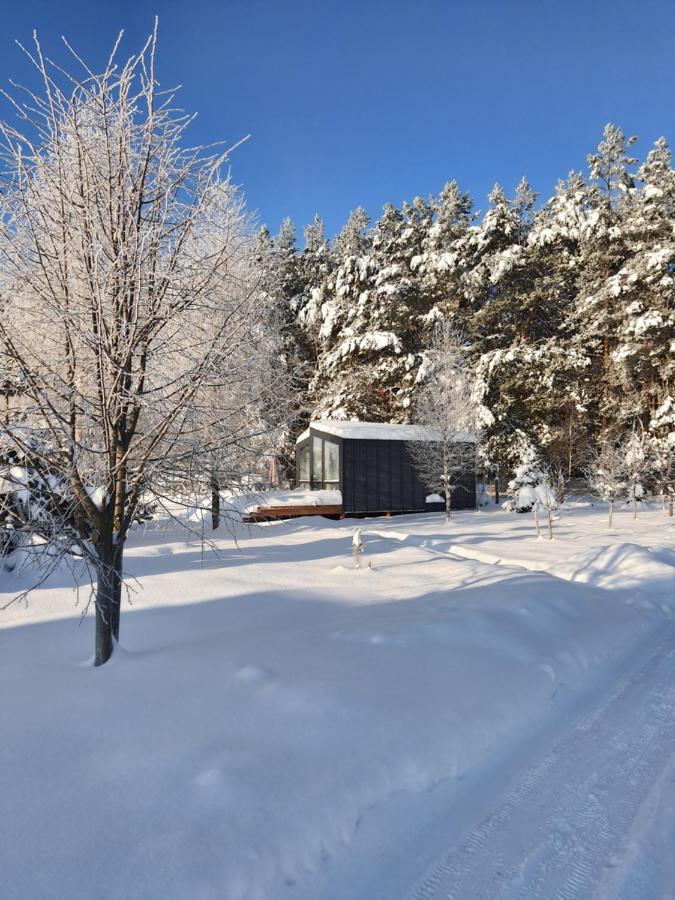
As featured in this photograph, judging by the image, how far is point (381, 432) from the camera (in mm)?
19000

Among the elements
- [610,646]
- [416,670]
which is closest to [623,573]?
[610,646]

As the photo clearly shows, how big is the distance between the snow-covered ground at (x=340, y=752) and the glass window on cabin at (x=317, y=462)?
13.8 m

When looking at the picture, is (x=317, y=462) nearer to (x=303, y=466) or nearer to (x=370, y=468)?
(x=303, y=466)

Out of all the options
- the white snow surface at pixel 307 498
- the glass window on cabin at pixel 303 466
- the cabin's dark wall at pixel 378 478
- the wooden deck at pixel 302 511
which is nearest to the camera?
the wooden deck at pixel 302 511

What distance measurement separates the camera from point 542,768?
3.02 metres

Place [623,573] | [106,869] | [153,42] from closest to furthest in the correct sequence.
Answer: [106,869]
[153,42]
[623,573]

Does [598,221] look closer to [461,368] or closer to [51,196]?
[461,368]

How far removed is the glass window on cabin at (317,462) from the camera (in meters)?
19.6

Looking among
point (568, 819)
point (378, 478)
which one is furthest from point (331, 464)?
point (568, 819)

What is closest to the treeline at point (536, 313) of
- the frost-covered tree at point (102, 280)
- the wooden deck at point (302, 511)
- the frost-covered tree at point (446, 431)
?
the frost-covered tree at point (446, 431)

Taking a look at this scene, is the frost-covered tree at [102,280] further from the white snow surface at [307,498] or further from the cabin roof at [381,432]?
the cabin roof at [381,432]

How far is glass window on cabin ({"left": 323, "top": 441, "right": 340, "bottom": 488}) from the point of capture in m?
18.6

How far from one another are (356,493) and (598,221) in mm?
18211

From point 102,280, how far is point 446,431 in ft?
49.5
